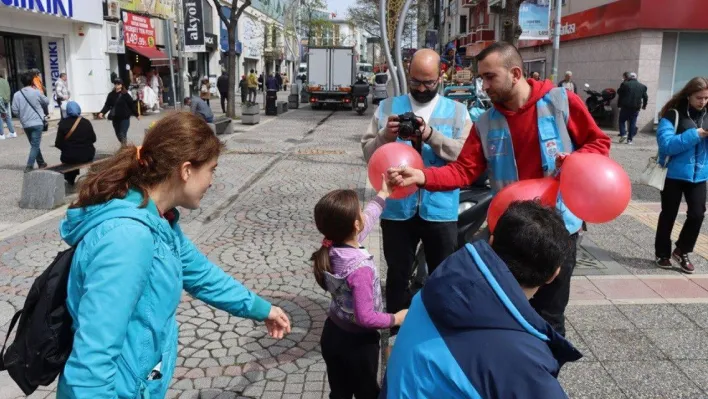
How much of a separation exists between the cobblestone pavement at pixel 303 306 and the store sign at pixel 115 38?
15.9 m

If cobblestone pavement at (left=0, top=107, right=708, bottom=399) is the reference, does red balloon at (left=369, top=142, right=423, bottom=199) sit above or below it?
above

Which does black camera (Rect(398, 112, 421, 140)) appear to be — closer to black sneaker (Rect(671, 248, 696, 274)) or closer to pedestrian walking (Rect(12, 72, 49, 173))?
black sneaker (Rect(671, 248, 696, 274))

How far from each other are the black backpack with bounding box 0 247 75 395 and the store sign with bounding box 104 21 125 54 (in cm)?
2274

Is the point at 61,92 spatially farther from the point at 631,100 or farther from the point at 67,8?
the point at 631,100

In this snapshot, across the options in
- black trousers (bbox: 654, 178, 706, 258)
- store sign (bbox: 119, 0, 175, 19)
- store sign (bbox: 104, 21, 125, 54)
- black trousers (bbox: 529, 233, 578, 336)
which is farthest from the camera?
store sign (bbox: 119, 0, 175, 19)

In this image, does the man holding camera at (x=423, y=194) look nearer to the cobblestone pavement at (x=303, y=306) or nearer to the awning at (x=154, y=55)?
the cobblestone pavement at (x=303, y=306)

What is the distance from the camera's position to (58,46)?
66.4 feet

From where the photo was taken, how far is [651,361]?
368 centimetres

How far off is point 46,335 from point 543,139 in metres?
2.38

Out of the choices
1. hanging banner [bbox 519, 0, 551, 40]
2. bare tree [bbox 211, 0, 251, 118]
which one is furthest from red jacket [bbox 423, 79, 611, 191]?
bare tree [bbox 211, 0, 251, 118]

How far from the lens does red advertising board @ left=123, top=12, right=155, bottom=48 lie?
2402cm

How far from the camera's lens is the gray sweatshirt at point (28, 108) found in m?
10.6

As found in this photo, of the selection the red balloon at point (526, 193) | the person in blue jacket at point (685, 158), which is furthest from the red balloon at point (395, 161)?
the person in blue jacket at point (685, 158)

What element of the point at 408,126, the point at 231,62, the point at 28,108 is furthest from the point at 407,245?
the point at 231,62
